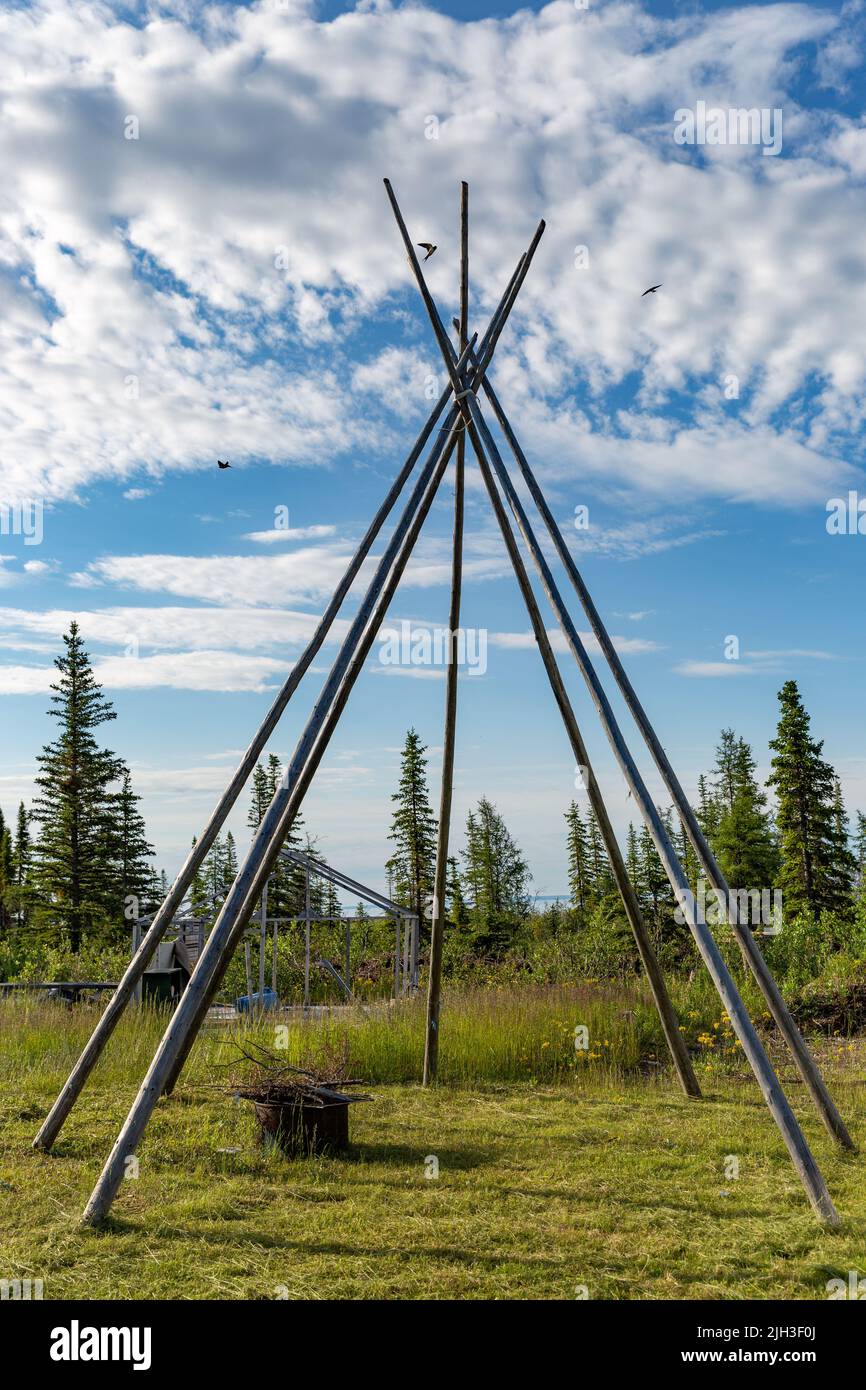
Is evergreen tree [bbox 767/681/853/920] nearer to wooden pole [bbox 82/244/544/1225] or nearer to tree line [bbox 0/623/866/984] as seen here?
tree line [bbox 0/623/866/984]

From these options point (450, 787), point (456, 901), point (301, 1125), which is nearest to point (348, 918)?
point (450, 787)

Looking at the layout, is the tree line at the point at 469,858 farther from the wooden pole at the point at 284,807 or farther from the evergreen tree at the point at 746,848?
the wooden pole at the point at 284,807

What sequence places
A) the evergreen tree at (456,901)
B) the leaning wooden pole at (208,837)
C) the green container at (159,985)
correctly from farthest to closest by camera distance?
the evergreen tree at (456,901) → the green container at (159,985) → the leaning wooden pole at (208,837)

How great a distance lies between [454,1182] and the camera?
184 inches

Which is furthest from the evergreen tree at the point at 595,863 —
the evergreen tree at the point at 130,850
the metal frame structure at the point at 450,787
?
the metal frame structure at the point at 450,787

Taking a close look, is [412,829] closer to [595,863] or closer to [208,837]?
[595,863]

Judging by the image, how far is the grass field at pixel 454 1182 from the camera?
353 centimetres

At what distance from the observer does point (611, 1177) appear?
4766mm

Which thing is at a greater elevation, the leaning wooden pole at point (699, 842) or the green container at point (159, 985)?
the leaning wooden pole at point (699, 842)

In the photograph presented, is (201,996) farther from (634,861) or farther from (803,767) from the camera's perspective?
(634,861)

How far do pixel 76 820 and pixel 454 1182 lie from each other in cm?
2185

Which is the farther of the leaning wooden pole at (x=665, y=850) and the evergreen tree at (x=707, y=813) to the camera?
the evergreen tree at (x=707, y=813)

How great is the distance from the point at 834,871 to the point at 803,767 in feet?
7.34

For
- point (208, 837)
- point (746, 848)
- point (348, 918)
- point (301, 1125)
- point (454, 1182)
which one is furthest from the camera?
point (746, 848)
